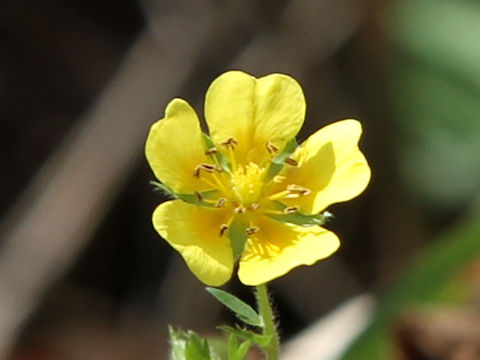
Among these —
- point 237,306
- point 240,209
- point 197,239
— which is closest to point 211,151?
point 240,209

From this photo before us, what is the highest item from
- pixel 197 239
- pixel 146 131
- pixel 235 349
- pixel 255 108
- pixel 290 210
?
pixel 255 108

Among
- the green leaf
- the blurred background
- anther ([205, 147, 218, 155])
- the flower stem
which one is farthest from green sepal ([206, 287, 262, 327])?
the blurred background

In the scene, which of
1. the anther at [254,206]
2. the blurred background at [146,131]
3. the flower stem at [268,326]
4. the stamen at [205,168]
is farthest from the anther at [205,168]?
the blurred background at [146,131]

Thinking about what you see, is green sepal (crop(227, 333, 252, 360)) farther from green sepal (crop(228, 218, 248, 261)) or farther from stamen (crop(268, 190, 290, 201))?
stamen (crop(268, 190, 290, 201))

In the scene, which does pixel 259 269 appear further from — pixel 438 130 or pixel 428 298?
pixel 438 130

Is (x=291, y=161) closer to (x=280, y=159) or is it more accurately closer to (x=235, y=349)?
(x=280, y=159)

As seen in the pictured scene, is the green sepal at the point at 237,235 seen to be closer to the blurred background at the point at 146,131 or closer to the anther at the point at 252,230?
the anther at the point at 252,230

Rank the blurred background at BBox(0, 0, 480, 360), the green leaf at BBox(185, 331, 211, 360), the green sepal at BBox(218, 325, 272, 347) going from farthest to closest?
the blurred background at BBox(0, 0, 480, 360)
the green leaf at BBox(185, 331, 211, 360)
the green sepal at BBox(218, 325, 272, 347)
